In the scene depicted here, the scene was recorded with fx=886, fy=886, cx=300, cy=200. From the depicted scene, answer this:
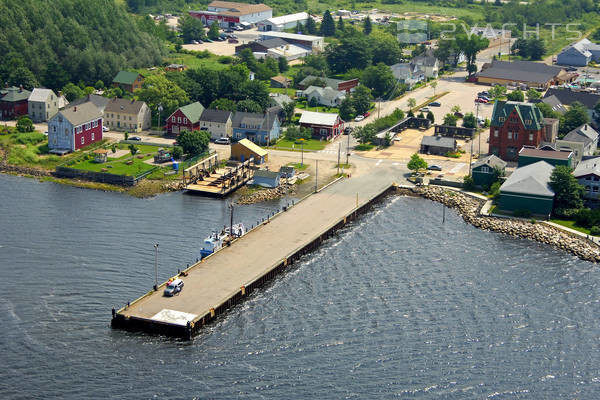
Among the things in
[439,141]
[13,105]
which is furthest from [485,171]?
[13,105]

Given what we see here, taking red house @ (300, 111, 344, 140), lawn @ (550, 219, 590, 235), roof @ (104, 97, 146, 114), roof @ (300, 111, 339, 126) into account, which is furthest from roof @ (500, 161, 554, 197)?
roof @ (104, 97, 146, 114)

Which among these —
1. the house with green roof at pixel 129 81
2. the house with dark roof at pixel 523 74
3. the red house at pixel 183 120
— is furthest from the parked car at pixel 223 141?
the house with dark roof at pixel 523 74

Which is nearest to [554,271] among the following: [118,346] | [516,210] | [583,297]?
[583,297]

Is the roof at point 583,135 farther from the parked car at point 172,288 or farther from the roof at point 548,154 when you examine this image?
the parked car at point 172,288

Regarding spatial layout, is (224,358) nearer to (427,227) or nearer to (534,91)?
(427,227)

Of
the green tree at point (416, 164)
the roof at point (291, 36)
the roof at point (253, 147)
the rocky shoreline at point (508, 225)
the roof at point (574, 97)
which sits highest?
the roof at point (291, 36)
